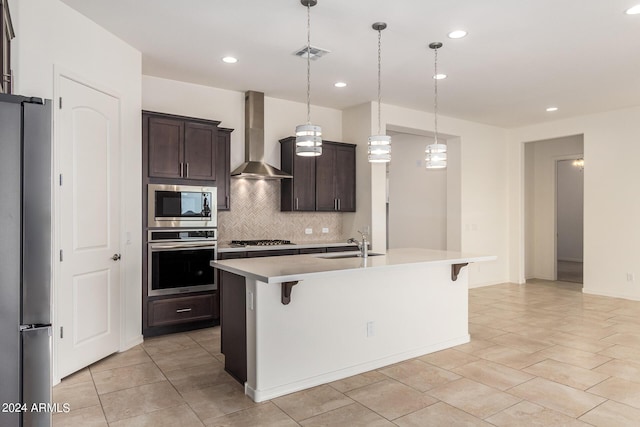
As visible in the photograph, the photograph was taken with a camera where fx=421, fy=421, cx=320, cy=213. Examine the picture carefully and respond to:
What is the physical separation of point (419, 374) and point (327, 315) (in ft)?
3.06

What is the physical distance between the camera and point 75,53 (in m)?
3.50

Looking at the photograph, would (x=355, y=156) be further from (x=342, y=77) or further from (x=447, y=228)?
Result: (x=447, y=228)

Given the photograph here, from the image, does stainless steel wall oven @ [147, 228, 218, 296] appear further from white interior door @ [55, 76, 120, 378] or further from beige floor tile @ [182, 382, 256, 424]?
beige floor tile @ [182, 382, 256, 424]

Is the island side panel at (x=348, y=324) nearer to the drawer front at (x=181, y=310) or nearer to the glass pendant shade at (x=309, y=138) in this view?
the glass pendant shade at (x=309, y=138)

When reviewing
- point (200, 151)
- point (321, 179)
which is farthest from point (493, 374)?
point (200, 151)

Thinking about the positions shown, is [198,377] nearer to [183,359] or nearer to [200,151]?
[183,359]

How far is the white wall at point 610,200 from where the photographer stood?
6582 mm

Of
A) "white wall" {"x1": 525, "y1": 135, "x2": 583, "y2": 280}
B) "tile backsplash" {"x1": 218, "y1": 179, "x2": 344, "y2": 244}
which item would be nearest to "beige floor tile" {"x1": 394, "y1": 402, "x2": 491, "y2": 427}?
"tile backsplash" {"x1": 218, "y1": 179, "x2": 344, "y2": 244}

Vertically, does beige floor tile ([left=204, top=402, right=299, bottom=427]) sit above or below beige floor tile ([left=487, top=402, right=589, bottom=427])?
above

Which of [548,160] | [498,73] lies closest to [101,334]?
[498,73]

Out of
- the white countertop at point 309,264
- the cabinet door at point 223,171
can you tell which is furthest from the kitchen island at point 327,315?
the cabinet door at point 223,171

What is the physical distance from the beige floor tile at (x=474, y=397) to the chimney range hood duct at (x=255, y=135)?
338cm

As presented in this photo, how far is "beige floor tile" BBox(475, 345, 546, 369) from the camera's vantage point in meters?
3.73

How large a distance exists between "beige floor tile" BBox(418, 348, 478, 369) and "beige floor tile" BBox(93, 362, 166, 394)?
232 centimetres
